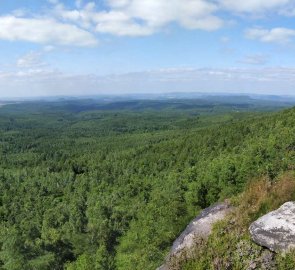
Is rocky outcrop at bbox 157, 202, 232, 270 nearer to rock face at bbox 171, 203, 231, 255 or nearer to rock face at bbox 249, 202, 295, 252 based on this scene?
rock face at bbox 171, 203, 231, 255

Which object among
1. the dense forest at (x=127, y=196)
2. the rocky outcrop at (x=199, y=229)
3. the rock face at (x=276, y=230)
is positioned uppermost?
the rock face at (x=276, y=230)

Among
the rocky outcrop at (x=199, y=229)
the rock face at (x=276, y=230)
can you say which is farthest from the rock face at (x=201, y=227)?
the rock face at (x=276, y=230)

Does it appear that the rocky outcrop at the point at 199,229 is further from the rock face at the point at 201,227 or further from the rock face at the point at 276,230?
the rock face at the point at 276,230

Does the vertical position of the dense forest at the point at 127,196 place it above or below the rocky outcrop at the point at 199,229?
below

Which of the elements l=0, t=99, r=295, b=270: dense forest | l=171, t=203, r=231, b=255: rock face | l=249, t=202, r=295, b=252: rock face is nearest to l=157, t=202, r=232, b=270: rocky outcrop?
l=171, t=203, r=231, b=255: rock face

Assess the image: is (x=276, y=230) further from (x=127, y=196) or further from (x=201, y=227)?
(x=127, y=196)
